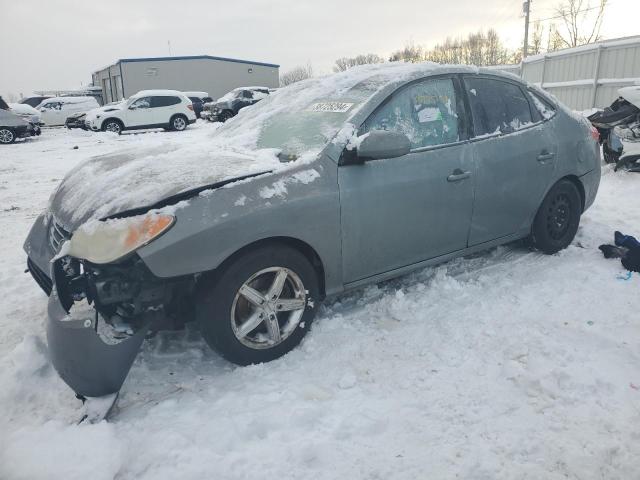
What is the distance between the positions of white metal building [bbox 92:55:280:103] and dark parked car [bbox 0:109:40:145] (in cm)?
2340

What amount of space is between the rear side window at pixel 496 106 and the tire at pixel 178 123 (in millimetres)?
18411

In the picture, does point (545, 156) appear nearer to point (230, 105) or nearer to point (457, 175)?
point (457, 175)

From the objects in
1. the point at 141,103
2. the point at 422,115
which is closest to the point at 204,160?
the point at 422,115

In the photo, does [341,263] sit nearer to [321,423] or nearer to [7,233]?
[321,423]

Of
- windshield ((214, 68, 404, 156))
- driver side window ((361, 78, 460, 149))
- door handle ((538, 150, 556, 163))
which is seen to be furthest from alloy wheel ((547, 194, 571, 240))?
windshield ((214, 68, 404, 156))

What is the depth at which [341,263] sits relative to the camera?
2.96 m

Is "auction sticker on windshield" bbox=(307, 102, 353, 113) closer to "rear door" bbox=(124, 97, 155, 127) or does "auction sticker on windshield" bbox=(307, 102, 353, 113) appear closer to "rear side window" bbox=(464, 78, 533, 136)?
"rear side window" bbox=(464, 78, 533, 136)

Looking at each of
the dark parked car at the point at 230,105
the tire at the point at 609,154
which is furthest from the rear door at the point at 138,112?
the tire at the point at 609,154

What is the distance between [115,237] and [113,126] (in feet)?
63.4

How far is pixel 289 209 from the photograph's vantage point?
2666 mm

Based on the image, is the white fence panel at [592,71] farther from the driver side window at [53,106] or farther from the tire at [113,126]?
the driver side window at [53,106]

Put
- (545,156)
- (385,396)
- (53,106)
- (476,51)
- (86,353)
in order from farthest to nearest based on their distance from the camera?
1. (476,51)
2. (53,106)
3. (545,156)
4. (385,396)
5. (86,353)

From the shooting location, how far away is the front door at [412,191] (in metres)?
2.97

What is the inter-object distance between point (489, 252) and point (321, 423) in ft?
9.02
